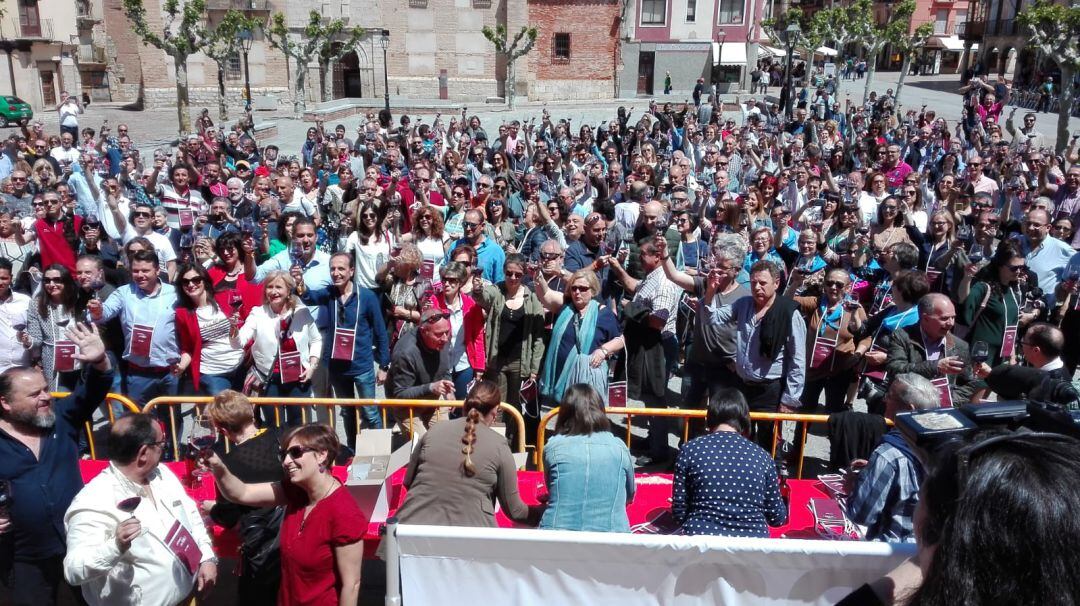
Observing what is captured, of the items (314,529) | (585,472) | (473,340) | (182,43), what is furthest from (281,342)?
(182,43)

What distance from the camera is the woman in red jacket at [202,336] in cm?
569

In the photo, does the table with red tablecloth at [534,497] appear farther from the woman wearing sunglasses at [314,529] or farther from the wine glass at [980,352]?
the wine glass at [980,352]

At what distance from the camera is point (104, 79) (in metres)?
45.7

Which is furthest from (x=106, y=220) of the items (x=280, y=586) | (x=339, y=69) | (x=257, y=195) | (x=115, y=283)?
(x=339, y=69)

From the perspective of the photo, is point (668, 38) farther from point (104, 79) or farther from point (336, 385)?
point (336, 385)

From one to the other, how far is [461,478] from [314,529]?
26.8 inches

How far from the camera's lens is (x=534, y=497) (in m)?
4.59

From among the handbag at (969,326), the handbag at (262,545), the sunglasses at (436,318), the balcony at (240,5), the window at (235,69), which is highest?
the balcony at (240,5)

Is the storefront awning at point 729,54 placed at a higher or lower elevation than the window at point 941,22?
lower

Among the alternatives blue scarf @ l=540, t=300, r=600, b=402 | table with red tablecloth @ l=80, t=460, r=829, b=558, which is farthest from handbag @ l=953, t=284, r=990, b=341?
blue scarf @ l=540, t=300, r=600, b=402

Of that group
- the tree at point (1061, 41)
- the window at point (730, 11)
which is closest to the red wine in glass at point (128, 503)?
the tree at point (1061, 41)

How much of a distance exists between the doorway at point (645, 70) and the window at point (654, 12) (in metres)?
1.70

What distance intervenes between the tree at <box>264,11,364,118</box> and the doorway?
51.2ft

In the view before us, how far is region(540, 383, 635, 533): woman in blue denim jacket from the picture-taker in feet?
11.9
